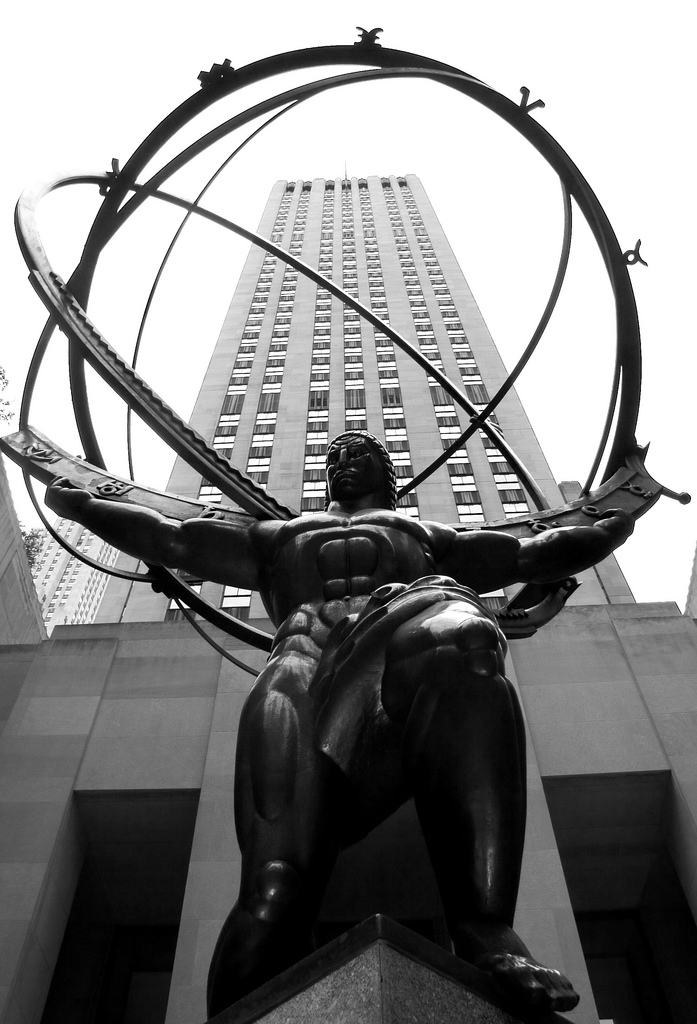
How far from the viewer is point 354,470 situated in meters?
5.12

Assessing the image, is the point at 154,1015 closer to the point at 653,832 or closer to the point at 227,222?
the point at 653,832

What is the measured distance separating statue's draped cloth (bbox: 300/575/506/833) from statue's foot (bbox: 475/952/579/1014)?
2.76 feet

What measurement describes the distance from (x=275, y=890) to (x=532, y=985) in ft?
3.18

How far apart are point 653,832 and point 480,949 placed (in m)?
6.61

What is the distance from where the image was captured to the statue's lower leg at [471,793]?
304 cm

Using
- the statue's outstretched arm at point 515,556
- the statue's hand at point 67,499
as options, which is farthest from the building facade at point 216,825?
the statue's hand at point 67,499

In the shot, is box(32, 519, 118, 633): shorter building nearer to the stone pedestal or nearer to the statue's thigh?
the statue's thigh

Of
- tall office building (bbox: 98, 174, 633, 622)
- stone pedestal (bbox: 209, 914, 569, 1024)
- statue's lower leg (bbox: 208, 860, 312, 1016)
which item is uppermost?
tall office building (bbox: 98, 174, 633, 622)

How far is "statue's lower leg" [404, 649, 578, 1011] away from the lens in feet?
9.96

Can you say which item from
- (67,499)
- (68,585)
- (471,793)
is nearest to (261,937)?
(471,793)

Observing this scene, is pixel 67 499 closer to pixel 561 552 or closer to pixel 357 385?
pixel 561 552

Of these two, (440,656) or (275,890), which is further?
(440,656)

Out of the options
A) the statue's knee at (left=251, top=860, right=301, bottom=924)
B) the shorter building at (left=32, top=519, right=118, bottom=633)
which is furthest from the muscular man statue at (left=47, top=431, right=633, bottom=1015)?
the shorter building at (left=32, top=519, right=118, bottom=633)

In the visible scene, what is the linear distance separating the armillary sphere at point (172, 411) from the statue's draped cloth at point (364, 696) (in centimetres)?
166
